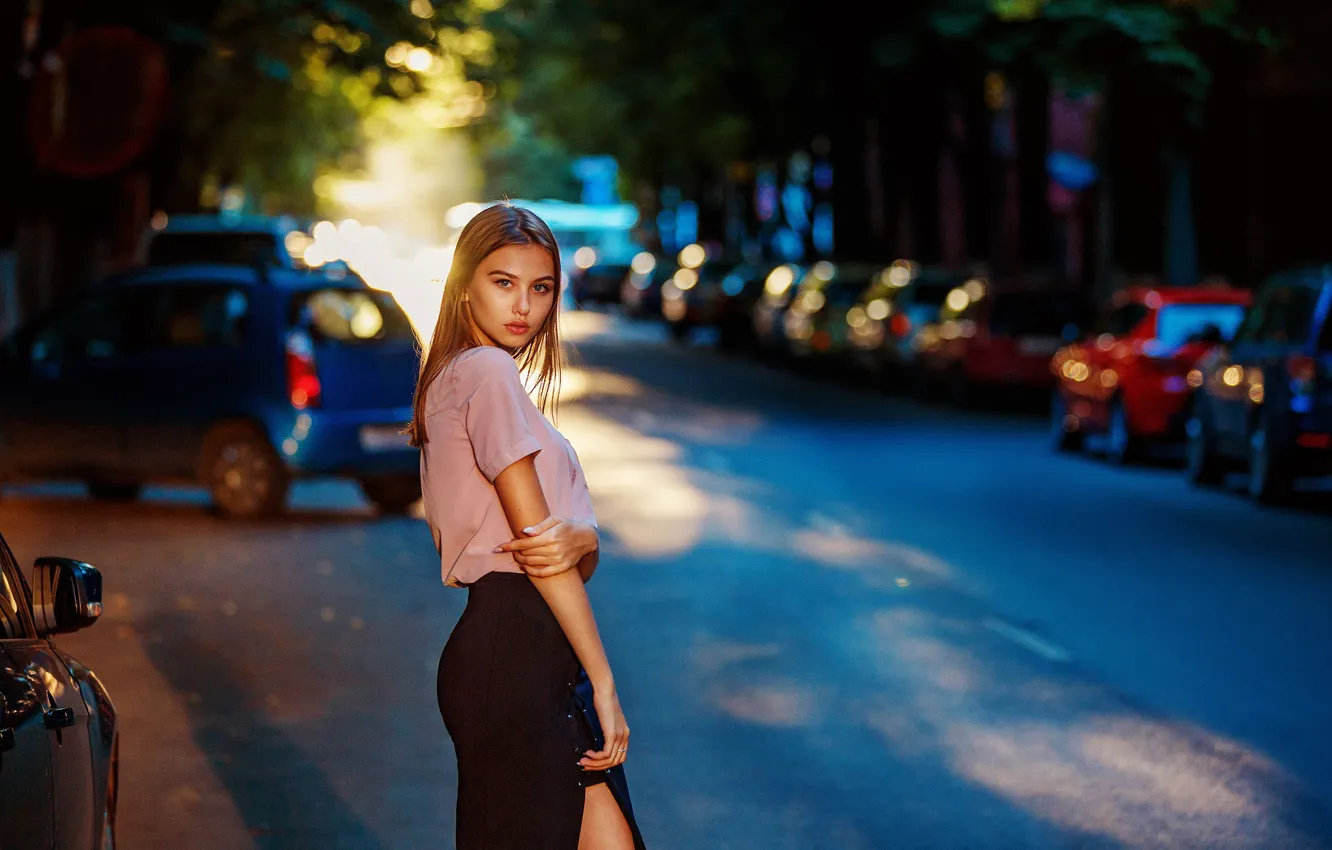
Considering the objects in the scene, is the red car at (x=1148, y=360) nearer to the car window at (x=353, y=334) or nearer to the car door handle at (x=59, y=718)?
the car window at (x=353, y=334)

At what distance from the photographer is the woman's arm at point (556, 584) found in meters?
4.14

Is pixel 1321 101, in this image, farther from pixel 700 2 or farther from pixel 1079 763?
pixel 1079 763

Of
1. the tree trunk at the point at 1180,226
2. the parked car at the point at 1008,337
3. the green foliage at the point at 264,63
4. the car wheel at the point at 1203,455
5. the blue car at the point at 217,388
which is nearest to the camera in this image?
the blue car at the point at 217,388

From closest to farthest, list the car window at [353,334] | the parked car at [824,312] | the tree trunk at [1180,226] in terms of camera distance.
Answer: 1. the car window at [353,334]
2. the tree trunk at [1180,226]
3. the parked car at [824,312]

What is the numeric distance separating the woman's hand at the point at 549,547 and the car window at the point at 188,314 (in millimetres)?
12600

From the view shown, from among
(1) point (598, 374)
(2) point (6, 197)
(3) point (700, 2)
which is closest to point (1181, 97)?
(1) point (598, 374)

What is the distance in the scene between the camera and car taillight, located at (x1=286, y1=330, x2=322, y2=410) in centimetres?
1588

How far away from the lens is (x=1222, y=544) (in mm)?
15328

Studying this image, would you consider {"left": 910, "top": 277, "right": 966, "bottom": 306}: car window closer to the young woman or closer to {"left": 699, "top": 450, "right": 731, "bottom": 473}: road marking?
{"left": 699, "top": 450, "right": 731, "bottom": 473}: road marking

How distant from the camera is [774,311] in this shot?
4338 cm

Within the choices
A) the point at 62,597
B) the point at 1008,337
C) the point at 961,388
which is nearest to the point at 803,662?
the point at 62,597

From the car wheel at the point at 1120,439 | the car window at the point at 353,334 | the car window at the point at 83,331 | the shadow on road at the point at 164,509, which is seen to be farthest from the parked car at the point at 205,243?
the car wheel at the point at 1120,439

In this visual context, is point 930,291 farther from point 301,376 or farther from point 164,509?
point 301,376

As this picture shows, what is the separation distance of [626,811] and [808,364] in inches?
1487
